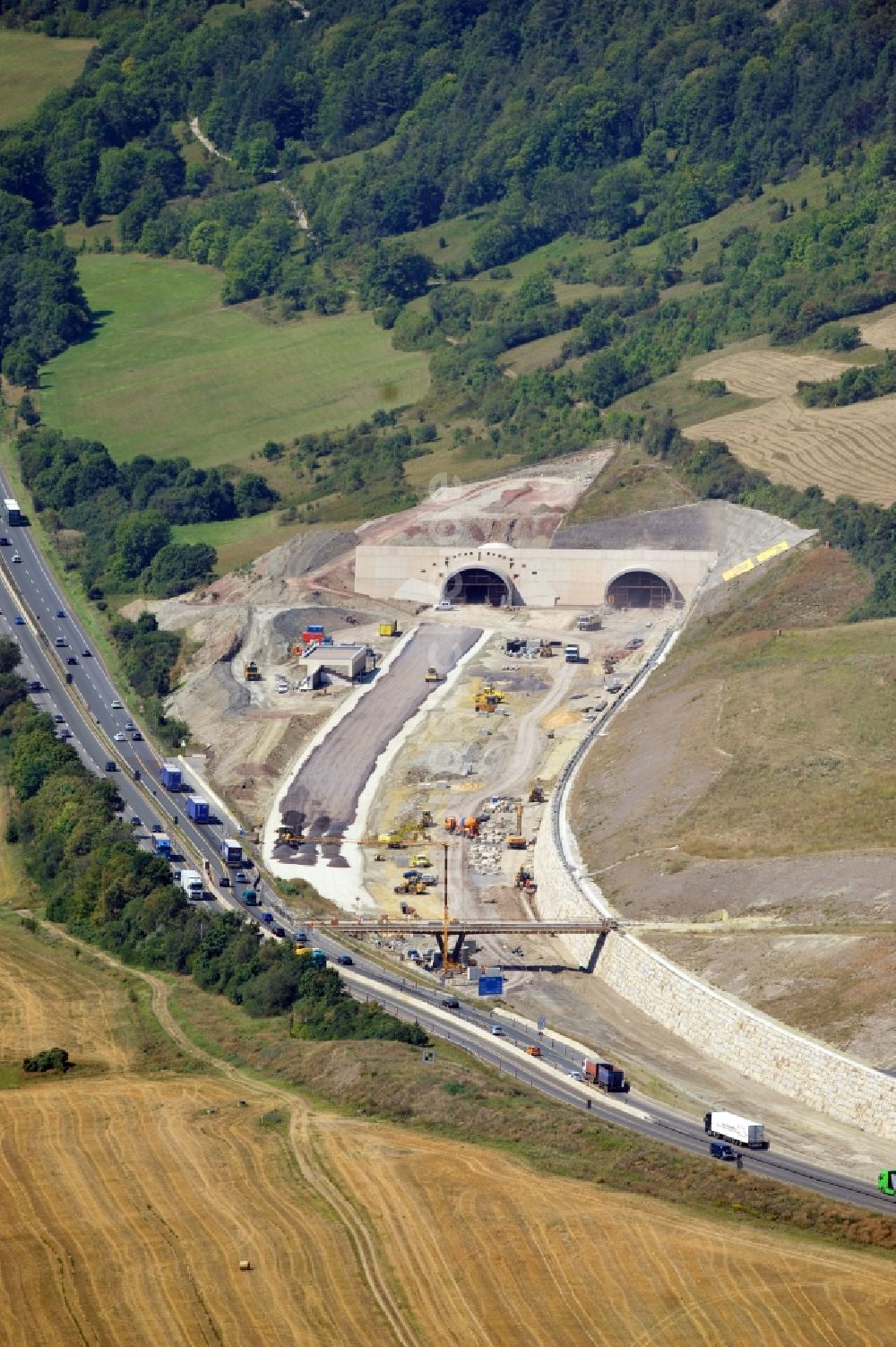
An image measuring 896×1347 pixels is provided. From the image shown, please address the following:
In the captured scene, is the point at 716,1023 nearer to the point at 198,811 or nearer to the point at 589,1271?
the point at 589,1271

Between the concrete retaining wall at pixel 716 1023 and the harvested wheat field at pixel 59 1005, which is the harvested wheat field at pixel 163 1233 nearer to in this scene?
the harvested wheat field at pixel 59 1005

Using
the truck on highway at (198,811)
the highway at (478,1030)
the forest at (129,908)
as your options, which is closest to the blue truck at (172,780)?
the highway at (478,1030)

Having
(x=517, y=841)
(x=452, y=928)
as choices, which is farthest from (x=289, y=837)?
(x=452, y=928)

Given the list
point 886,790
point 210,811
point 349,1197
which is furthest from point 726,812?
point 349,1197

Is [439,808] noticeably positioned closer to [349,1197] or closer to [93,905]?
[93,905]

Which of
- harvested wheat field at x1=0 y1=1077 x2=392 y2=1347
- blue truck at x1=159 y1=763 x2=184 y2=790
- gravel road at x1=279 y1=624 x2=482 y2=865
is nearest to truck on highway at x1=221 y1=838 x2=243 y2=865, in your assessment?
gravel road at x1=279 y1=624 x2=482 y2=865

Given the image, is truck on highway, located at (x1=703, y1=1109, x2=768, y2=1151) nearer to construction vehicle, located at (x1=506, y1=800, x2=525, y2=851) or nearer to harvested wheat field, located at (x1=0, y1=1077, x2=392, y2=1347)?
harvested wheat field, located at (x1=0, y1=1077, x2=392, y2=1347)
